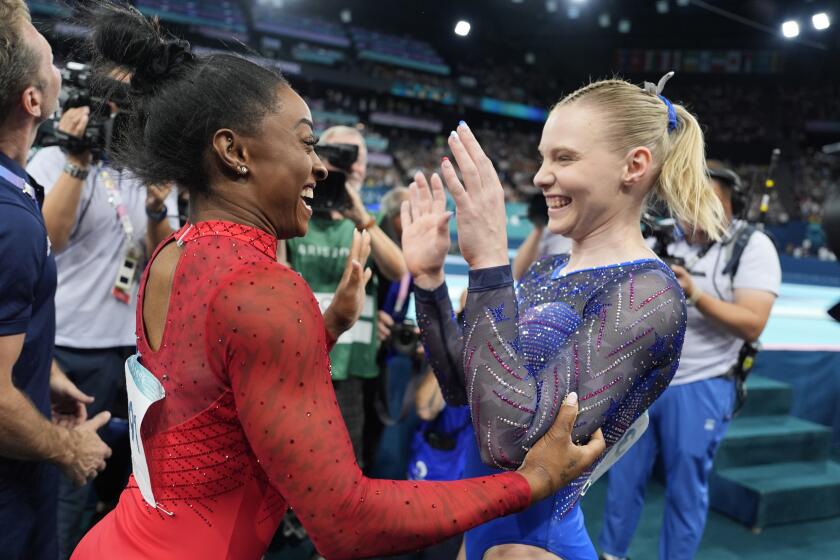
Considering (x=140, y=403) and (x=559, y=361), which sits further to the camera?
(x=559, y=361)

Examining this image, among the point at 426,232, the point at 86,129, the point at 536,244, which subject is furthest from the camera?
the point at 536,244

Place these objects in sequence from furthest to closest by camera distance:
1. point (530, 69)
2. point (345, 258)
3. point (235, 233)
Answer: point (530, 69), point (345, 258), point (235, 233)

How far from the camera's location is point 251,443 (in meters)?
0.88

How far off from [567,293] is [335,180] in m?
1.48

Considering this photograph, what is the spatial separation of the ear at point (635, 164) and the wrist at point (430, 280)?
1.41 feet

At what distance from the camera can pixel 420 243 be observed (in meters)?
1.41

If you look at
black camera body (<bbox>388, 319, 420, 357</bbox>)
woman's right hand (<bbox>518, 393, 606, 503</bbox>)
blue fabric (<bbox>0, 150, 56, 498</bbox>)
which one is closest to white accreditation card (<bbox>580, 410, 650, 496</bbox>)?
woman's right hand (<bbox>518, 393, 606, 503</bbox>)

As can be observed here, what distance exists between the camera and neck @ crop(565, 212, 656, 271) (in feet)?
4.45

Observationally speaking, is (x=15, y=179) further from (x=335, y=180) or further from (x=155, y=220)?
(x=335, y=180)

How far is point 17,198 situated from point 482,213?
3.18 feet

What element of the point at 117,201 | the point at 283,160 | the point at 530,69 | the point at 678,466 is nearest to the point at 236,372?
the point at 283,160

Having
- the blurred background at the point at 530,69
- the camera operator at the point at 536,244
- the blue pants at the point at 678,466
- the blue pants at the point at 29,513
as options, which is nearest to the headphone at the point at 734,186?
the blue pants at the point at 678,466

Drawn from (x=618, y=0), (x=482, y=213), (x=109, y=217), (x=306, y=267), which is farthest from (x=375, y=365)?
(x=618, y=0)

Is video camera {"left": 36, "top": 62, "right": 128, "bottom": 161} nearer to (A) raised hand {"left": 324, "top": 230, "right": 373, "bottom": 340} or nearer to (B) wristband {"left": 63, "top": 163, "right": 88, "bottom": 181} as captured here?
(B) wristband {"left": 63, "top": 163, "right": 88, "bottom": 181}
